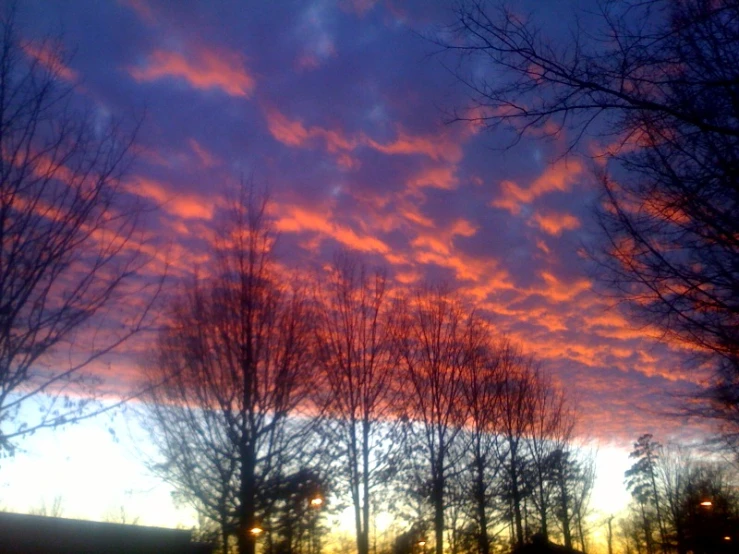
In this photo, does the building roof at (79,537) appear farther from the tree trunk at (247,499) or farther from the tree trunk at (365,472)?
the tree trunk at (365,472)

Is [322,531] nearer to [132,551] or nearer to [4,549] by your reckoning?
[132,551]

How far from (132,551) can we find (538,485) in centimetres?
1993

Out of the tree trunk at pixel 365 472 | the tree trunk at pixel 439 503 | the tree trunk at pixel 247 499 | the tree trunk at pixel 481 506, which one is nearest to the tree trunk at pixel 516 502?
the tree trunk at pixel 481 506

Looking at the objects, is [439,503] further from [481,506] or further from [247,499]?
[247,499]

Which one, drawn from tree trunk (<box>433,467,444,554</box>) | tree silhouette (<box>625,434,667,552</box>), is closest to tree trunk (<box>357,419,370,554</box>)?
tree trunk (<box>433,467,444,554</box>)

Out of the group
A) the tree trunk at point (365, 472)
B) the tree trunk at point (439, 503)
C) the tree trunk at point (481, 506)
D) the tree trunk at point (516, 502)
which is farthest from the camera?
the tree trunk at point (516, 502)

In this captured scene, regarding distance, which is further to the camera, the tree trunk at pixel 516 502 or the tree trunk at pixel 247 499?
the tree trunk at pixel 516 502

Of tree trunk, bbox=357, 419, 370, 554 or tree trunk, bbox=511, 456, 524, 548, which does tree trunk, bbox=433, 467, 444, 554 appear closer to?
tree trunk, bbox=357, 419, 370, 554

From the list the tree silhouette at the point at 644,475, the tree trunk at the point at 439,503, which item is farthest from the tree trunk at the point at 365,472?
the tree silhouette at the point at 644,475

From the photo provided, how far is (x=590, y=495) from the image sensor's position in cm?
3978

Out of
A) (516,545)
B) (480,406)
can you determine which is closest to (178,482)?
(480,406)

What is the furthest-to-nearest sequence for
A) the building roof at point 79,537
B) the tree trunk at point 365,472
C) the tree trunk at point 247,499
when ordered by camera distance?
the tree trunk at point 365,472 < the tree trunk at point 247,499 < the building roof at point 79,537

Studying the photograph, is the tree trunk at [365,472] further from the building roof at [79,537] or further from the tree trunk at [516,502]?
the tree trunk at [516,502]

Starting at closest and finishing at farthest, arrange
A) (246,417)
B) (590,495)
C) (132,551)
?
(132,551)
(246,417)
(590,495)
